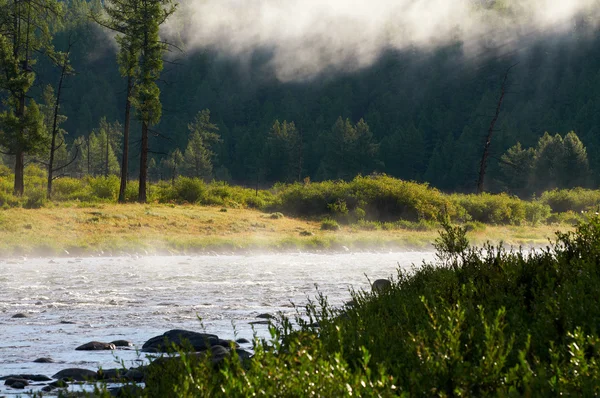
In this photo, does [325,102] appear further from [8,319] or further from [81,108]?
[8,319]

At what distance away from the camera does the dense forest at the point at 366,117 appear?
9525 cm

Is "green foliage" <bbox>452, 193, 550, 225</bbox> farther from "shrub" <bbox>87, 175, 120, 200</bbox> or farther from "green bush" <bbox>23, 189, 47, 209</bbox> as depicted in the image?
"green bush" <bbox>23, 189, 47, 209</bbox>

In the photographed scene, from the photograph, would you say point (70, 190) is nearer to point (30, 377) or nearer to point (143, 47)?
point (143, 47)

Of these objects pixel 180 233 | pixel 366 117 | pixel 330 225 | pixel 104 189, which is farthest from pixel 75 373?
pixel 366 117

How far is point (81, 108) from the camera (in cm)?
16125

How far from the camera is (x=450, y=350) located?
4.08 metres

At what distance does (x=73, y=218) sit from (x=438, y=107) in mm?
110866

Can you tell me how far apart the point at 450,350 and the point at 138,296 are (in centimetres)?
985

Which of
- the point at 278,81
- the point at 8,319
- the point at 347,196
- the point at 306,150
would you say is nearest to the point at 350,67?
the point at 278,81

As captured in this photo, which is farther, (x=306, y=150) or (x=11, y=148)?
(x=306, y=150)

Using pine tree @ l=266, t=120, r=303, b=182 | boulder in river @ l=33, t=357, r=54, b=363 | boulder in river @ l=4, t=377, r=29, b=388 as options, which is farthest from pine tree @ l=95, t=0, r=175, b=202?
pine tree @ l=266, t=120, r=303, b=182

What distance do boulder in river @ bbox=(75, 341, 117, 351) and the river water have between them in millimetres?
139

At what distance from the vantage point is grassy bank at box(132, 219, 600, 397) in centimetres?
359

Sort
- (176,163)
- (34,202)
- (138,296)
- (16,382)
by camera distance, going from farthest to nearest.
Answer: (176,163) → (34,202) → (138,296) → (16,382)
